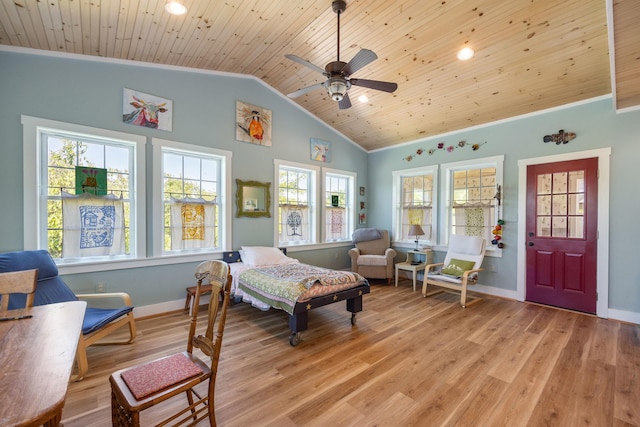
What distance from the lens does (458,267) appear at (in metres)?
4.47

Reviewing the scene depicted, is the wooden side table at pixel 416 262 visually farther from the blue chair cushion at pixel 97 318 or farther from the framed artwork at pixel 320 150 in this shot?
the blue chair cushion at pixel 97 318

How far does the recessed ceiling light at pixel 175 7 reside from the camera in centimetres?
253

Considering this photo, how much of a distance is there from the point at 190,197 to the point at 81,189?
A: 46.4 inches

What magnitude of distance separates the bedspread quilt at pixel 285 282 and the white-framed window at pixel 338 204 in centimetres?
204

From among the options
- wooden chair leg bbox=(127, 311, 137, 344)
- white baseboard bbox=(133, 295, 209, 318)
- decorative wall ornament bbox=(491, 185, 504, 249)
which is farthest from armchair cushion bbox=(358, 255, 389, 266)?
wooden chair leg bbox=(127, 311, 137, 344)

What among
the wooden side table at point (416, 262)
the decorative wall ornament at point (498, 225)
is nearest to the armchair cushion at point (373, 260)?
the wooden side table at point (416, 262)

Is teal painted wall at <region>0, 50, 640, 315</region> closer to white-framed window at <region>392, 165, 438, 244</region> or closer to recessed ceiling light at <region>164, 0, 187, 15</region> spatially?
white-framed window at <region>392, 165, 438, 244</region>

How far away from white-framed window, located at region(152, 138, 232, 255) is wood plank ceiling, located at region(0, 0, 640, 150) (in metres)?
1.21

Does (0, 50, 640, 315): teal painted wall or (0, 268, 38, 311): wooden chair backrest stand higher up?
(0, 50, 640, 315): teal painted wall

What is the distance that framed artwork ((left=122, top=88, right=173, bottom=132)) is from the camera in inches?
135

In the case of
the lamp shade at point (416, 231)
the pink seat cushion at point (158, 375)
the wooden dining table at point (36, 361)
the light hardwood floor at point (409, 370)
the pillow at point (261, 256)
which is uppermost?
the lamp shade at point (416, 231)

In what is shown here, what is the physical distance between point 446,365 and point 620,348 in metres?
1.91

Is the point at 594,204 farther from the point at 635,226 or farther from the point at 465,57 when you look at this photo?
the point at 465,57

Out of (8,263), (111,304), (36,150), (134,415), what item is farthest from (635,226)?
(36,150)
